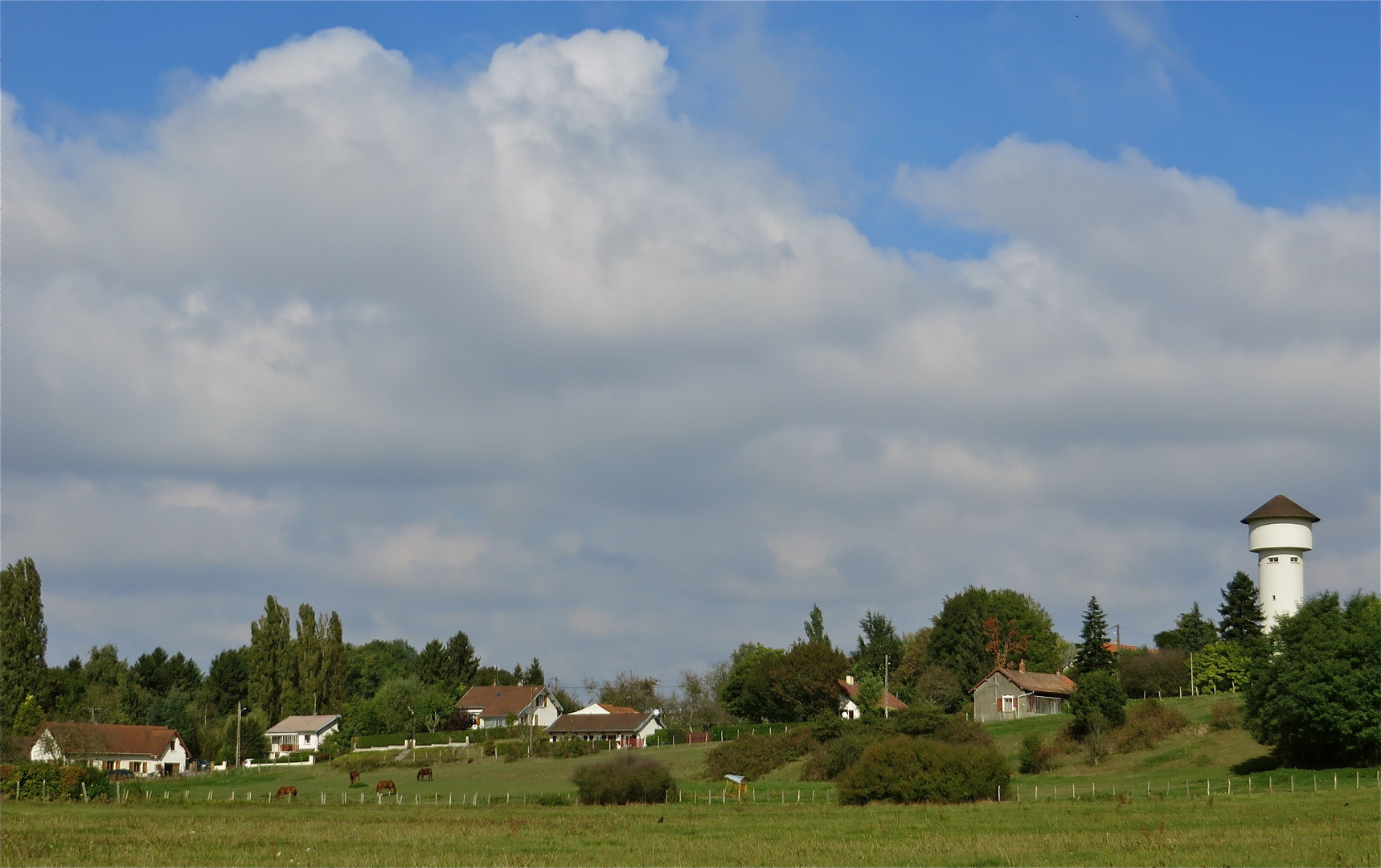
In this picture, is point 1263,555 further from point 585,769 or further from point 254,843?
point 254,843

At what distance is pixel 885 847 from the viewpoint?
27859 mm

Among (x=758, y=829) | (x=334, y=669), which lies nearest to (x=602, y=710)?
(x=334, y=669)

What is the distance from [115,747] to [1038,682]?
239 feet

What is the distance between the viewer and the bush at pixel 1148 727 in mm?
72081

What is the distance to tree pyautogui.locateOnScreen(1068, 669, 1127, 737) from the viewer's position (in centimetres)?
7425

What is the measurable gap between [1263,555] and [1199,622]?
1295 centimetres

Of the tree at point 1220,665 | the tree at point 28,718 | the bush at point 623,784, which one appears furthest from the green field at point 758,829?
the tree at point 28,718

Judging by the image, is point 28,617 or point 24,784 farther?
point 28,617

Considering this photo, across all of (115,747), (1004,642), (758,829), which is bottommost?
(115,747)

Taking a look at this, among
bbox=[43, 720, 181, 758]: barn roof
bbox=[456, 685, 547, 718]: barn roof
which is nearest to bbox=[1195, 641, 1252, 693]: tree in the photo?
bbox=[456, 685, 547, 718]: barn roof

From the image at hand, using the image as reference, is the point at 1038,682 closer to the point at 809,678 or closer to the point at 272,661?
the point at 809,678

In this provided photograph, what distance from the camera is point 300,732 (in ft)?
367

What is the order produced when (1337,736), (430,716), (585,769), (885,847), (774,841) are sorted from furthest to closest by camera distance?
(430,716), (1337,736), (585,769), (774,841), (885,847)

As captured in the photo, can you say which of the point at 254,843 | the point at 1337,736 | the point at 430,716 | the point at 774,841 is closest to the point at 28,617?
the point at 430,716
